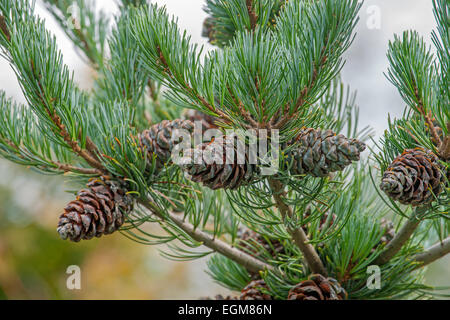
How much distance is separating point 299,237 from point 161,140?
6.9 inches

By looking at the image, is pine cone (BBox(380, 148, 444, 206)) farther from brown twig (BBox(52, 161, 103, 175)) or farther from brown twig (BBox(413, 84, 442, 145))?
brown twig (BBox(52, 161, 103, 175))

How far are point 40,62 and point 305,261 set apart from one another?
0.35m

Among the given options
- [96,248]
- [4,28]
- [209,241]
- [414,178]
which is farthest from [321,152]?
[96,248]

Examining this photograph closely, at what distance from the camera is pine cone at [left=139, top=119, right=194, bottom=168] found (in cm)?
43

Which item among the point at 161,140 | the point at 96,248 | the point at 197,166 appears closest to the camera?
the point at 197,166

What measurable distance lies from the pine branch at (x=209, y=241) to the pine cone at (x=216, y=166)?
0.13 metres

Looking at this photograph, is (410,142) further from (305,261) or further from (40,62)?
(40,62)

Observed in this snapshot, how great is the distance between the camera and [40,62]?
0.36 metres

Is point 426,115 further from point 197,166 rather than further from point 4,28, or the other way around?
point 4,28

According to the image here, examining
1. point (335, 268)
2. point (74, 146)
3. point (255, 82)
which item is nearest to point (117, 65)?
point (74, 146)

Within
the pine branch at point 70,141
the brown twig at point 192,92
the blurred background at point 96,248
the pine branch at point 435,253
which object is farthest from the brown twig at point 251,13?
the blurred background at point 96,248

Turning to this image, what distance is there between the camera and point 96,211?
392 mm

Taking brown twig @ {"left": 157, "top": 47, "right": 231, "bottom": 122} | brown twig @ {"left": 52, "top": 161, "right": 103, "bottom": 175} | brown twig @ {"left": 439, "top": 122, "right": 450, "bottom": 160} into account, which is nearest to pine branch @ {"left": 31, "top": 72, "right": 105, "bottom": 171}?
brown twig @ {"left": 52, "top": 161, "right": 103, "bottom": 175}

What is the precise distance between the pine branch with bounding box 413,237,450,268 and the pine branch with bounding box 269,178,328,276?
0.10 metres
